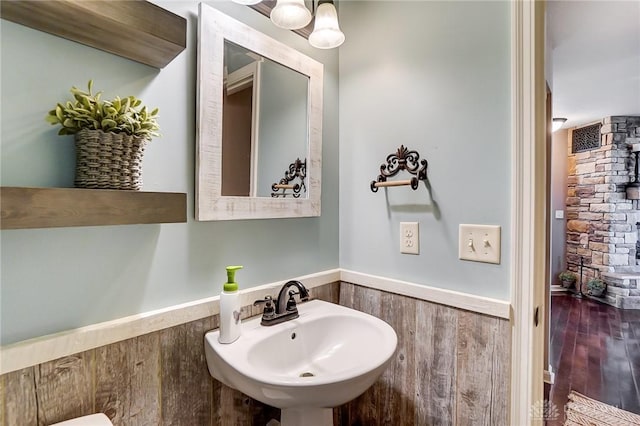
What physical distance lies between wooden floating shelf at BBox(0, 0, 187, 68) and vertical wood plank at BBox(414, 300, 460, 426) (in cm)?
119

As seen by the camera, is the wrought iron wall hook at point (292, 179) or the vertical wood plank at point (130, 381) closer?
the vertical wood plank at point (130, 381)

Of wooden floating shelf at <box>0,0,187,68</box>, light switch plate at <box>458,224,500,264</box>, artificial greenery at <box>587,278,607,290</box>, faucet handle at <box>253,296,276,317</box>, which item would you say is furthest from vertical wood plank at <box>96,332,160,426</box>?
artificial greenery at <box>587,278,607,290</box>

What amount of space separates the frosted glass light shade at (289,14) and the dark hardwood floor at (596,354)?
2511 mm

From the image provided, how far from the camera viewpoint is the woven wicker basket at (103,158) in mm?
706

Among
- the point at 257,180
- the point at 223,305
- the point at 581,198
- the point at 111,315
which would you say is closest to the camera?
the point at 111,315

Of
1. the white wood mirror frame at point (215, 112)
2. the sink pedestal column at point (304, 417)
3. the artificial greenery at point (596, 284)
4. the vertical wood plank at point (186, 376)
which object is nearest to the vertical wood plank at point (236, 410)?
the vertical wood plank at point (186, 376)

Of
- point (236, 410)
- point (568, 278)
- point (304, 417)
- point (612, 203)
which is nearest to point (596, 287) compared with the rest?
point (568, 278)

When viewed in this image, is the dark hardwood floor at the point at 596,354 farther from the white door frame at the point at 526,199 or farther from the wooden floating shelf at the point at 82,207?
the wooden floating shelf at the point at 82,207

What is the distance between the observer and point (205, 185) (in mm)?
995

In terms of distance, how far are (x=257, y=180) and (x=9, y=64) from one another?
70 centimetres

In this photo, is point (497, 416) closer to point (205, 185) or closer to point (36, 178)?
point (205, 185)

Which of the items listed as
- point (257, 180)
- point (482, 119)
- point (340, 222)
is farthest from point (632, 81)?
point (257, 180)

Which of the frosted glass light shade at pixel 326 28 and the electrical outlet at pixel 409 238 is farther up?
the frosted glass light shade at pixel 326 28

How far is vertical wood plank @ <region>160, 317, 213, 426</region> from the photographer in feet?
3.00
